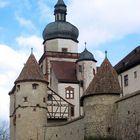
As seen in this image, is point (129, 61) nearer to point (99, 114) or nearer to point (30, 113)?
point (30, 113)

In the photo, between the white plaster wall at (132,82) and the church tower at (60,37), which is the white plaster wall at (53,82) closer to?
the church tower at (60,37)

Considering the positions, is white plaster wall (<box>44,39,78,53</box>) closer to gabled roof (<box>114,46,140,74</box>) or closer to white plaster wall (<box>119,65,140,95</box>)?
gabled roof (<box>114,46,140,74</box>)

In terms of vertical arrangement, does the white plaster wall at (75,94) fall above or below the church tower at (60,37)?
below

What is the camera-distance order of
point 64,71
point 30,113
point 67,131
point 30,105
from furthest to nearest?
point 64,71
point 30,105
point 30,113
point 67,131

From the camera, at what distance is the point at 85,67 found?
73812 millimetres

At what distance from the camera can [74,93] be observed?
71.9m

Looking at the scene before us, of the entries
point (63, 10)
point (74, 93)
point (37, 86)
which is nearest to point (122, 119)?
point (37, 86)

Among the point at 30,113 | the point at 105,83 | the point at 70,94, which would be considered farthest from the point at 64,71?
the point at 105,83

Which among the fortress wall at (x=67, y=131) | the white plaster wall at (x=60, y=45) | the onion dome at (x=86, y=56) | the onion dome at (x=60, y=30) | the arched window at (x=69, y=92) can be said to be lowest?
the fortress wall at (x=67, y=131)

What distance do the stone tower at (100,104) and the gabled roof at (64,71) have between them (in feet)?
81.6

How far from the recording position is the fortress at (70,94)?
1756 inches

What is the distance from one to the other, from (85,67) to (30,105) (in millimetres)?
16847

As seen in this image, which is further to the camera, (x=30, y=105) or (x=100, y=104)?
(x=30, y=105)

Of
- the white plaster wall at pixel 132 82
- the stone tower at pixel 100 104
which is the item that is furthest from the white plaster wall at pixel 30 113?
the stone tower at pixel 100 104
